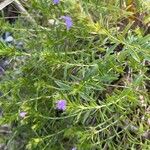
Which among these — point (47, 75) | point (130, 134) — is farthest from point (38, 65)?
point (130, 134)

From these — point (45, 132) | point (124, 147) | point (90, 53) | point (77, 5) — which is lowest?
point (124, 147)

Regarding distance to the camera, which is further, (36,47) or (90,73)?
(36,47)

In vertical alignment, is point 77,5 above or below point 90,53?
above

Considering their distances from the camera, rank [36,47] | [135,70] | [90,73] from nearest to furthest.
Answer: [90,73], [135,70], [36,47]

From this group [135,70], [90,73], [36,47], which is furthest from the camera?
[36,47]

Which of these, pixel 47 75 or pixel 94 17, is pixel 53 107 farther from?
pixel 94 17

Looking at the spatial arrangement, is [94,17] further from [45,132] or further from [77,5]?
[45,132]
